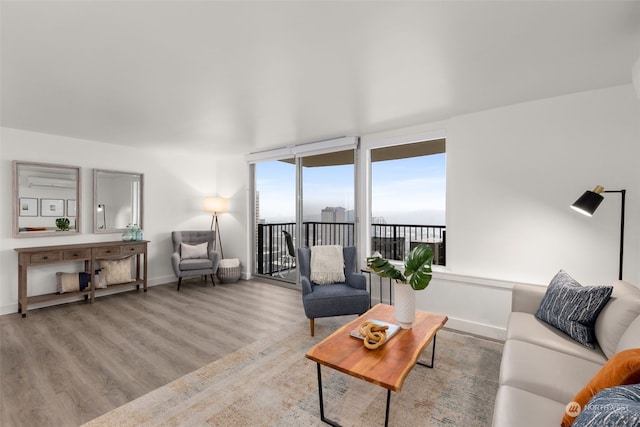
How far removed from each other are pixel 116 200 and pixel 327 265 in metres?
3.69

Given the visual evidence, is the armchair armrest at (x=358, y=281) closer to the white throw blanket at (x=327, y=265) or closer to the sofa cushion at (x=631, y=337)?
the white throw blanket at (x=327, y=265)

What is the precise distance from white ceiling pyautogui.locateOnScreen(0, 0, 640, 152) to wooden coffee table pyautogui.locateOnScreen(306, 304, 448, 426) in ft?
6.55

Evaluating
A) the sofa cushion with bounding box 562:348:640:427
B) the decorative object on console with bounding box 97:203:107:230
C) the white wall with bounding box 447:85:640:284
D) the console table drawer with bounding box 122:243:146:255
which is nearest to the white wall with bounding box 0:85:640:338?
the white wall with bounding box 447:85:640:284

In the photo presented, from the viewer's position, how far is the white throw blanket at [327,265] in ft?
11.3

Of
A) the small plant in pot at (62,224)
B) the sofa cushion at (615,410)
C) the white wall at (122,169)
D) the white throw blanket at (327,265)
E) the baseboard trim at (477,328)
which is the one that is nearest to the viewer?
the sofa cushion at (615,410)

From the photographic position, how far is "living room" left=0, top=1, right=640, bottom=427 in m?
1.91

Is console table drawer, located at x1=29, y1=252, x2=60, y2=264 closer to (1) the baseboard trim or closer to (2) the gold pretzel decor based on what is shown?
(2) the gold pretzel decor

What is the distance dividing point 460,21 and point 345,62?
0.77 metres

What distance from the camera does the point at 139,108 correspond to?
3027 mm

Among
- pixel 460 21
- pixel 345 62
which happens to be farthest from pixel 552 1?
pixel 345 62

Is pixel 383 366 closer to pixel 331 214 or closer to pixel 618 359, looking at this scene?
pixel 618 359

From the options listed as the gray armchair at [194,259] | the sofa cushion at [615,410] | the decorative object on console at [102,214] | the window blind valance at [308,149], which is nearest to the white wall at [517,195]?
the window blind valance at [308,149]

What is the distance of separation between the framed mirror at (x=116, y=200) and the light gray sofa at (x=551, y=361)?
5321 mm

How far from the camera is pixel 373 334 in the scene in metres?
1.96
